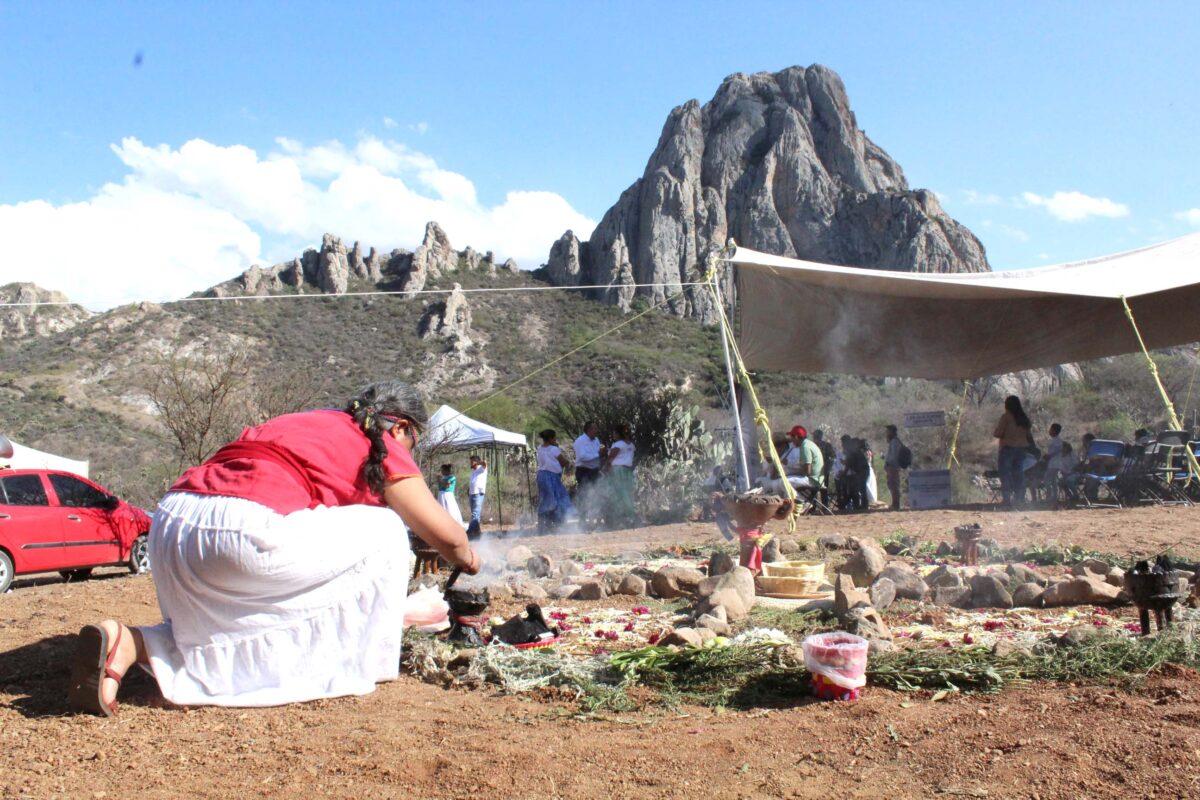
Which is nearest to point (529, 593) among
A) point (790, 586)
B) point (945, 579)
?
point (790, 586)

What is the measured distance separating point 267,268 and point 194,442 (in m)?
35.6

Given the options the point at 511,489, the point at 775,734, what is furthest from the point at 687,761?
the point at 511,489

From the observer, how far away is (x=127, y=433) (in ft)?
91.6

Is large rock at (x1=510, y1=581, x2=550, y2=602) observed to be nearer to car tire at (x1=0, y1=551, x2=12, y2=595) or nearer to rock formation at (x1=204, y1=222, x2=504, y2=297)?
car tire at (x1=0, y1=551, x2=12, y2=595)

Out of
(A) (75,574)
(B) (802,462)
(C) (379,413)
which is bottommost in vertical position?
(A) (75,574)

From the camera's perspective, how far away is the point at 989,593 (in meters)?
4.80

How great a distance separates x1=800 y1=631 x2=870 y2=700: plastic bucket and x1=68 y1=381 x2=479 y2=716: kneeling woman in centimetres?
120

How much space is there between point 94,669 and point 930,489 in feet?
36.1

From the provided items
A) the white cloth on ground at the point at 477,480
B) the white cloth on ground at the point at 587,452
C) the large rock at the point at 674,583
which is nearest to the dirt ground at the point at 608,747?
the large rock at the point at 674,583

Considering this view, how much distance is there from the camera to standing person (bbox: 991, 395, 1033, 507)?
1074 cm

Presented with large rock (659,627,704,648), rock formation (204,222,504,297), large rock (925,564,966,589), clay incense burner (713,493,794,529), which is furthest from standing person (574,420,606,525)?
rock formation (204,222,504,297)

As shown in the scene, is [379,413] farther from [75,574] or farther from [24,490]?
[75,574]

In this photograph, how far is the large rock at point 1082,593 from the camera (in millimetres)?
4680

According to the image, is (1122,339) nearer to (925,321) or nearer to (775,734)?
(925,321)
